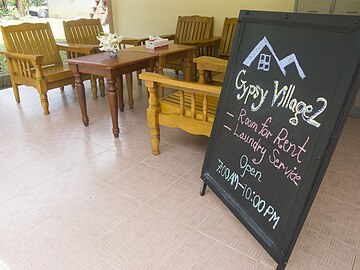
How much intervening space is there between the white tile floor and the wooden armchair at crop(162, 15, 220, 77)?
5.31 feet

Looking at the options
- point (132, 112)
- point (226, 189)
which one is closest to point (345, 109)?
point (226, 189)

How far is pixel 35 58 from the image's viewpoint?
3102mm

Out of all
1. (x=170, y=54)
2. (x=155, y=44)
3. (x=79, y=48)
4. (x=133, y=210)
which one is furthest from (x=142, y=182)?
(x=79, y=48)

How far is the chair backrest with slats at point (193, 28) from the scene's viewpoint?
4223mm

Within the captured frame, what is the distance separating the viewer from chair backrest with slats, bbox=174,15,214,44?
13.9 ft

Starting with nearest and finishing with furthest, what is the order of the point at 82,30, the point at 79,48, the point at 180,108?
1. the point at 180,108
2. the point at 79,48
3. the point at 82,30

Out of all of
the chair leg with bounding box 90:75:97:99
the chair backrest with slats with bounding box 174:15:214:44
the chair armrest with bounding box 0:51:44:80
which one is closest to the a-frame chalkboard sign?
the chair armrest with bounding box 0:51:44:80

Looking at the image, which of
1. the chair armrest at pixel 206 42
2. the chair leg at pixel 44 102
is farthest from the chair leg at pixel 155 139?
the chair armrest at pixel 206 42

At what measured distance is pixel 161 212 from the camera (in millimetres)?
1863

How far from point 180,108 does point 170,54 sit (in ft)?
3.60

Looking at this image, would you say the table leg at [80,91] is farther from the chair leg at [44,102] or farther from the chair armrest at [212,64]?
the chair armrest at [212,64]

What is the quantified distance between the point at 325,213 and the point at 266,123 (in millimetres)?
804

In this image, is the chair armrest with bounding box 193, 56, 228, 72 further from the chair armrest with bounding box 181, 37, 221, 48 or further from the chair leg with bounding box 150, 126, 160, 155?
the chair armrest with bounding box 181, 37, 221, 48

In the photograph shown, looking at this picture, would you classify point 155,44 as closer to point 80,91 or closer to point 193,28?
point 80,91
